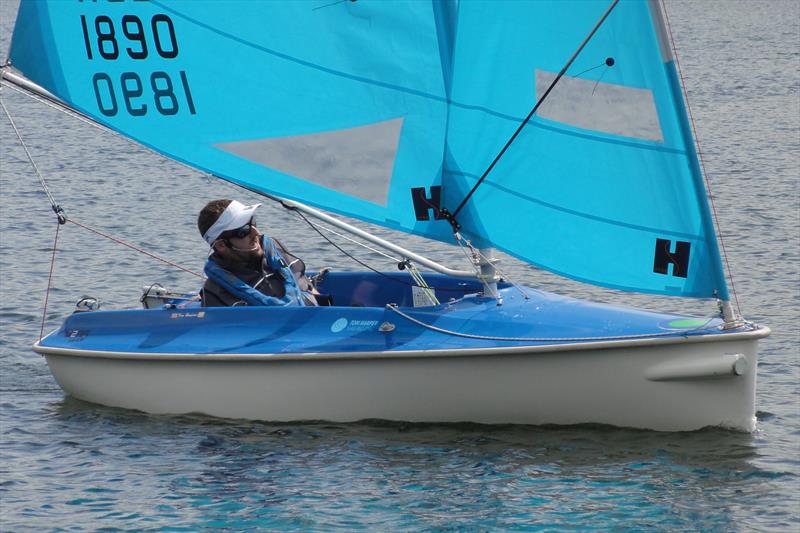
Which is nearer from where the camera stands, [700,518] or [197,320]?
[700,518]

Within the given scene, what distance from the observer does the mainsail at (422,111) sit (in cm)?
802

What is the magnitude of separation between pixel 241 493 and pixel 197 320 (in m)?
1.55

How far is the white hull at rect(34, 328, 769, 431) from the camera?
7863mm

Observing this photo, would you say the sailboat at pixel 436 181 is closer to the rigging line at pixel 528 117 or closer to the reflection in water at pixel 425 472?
the rigging line at pixel 528 117

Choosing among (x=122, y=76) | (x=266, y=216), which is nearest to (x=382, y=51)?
(x=122, y=76)

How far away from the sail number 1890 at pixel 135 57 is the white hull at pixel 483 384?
1.52 metres

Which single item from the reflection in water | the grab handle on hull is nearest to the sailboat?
the grab handle on hull

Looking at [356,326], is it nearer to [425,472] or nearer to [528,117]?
[425,472]

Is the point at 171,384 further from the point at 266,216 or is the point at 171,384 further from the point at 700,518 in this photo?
the point at 266,216

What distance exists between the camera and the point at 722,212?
1555 cm

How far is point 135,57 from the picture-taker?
8.61 m

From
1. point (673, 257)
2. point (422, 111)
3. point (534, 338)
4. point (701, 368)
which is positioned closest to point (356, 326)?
point (534, 338)

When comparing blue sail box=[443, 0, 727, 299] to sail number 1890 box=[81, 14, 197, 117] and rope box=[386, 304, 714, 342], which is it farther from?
sail number 1890 box=[81, 14, 197, 117]

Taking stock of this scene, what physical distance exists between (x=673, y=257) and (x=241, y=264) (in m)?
2.66
